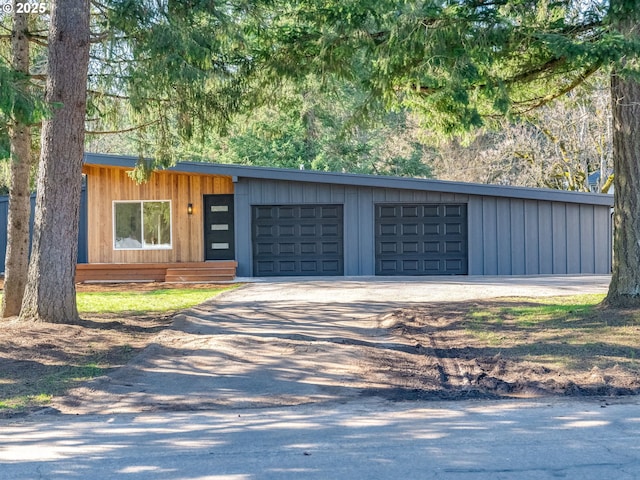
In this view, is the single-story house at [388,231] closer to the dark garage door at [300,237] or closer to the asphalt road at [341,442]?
the dark garage door at [300,237]

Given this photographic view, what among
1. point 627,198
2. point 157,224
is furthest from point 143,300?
point 627,198

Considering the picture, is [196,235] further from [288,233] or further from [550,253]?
[550,253]

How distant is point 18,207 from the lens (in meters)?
11.4

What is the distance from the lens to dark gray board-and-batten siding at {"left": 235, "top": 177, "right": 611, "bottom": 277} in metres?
18.6

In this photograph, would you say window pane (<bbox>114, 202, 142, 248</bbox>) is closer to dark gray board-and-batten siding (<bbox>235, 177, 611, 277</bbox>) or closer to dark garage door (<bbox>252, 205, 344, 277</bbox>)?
dark gray board-and-batten siding (<bbox>235, 177, 611, 277</bbox>)

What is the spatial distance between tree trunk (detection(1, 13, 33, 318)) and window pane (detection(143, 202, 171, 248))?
7924 mm

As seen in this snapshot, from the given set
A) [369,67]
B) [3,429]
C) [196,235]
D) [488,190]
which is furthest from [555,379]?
[196,235]

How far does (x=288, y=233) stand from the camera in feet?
61.8

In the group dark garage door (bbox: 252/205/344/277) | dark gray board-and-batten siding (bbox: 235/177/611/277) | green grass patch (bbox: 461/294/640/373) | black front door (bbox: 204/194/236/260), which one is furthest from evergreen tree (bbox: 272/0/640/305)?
black front door (bbox: 204/194/236/260)

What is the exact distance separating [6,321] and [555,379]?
25.8 ft

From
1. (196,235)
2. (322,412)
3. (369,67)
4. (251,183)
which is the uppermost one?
(369,67)

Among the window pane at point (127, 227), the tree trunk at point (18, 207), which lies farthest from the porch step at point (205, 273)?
the tree trunk at point (18, 207)

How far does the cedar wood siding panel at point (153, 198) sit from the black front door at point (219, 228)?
0.17 m

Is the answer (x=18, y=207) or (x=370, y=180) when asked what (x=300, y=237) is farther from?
(x=18, y=207)
